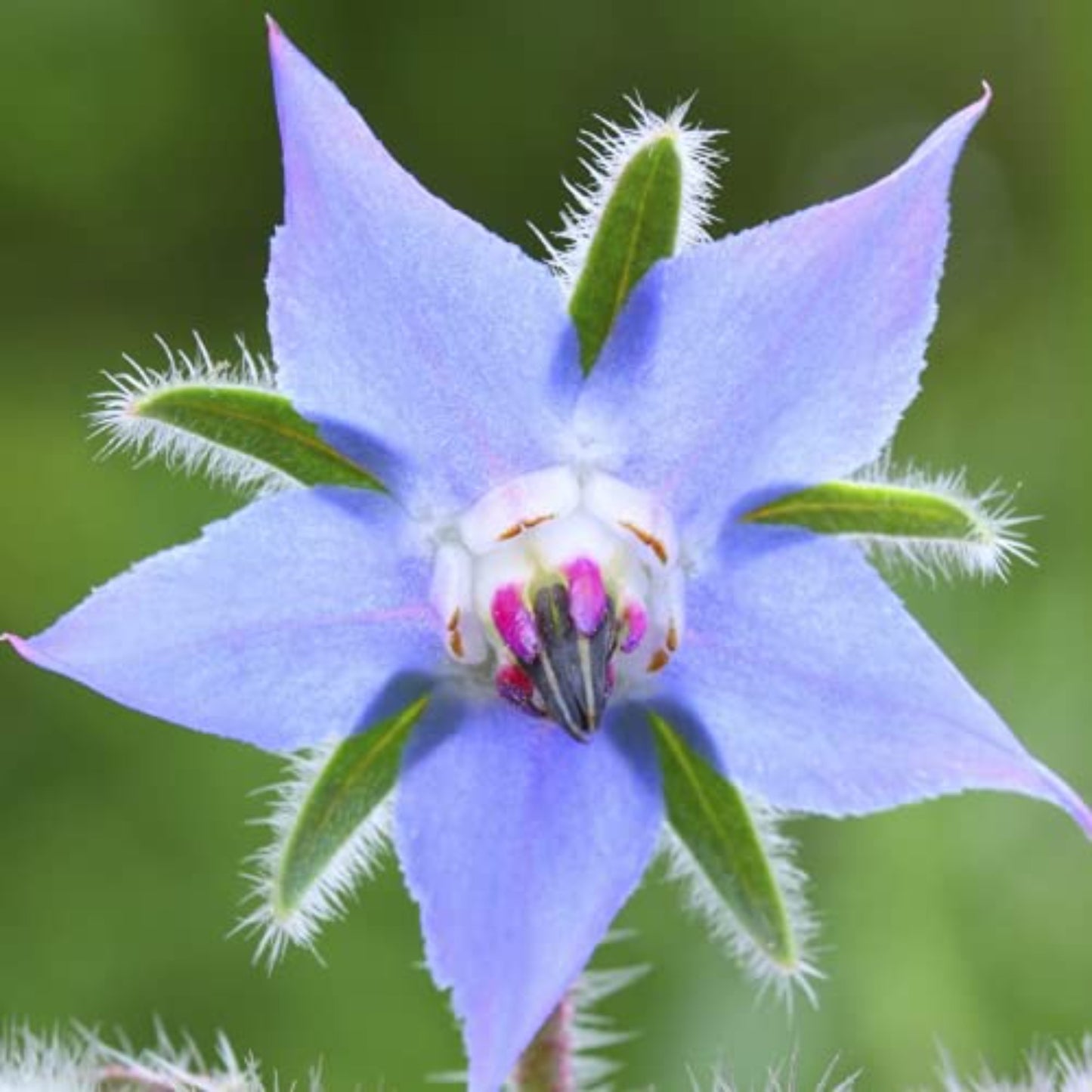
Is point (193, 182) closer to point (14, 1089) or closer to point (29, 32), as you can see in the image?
point (29, 32)

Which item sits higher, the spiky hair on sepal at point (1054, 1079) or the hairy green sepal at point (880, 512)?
the hairy green sepal at point (880, 512)

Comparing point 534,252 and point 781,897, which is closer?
point 781,897

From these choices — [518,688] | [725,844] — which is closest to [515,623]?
[518,688]

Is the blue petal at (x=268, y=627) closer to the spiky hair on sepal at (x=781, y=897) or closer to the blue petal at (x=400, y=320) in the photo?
the blue petal at (x=400, y=320)

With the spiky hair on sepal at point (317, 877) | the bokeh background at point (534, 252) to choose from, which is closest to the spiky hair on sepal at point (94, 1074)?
the spiky hair on sepal at point (317, 877)

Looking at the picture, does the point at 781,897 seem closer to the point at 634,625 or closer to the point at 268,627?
the point at 634,625

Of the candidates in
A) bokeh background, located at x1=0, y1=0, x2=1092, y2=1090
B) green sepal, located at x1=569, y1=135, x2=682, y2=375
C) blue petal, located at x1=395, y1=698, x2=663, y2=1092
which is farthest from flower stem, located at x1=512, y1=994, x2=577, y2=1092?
bokeh background, located at x1=0, y1=0, x2=1092, y2=1090
